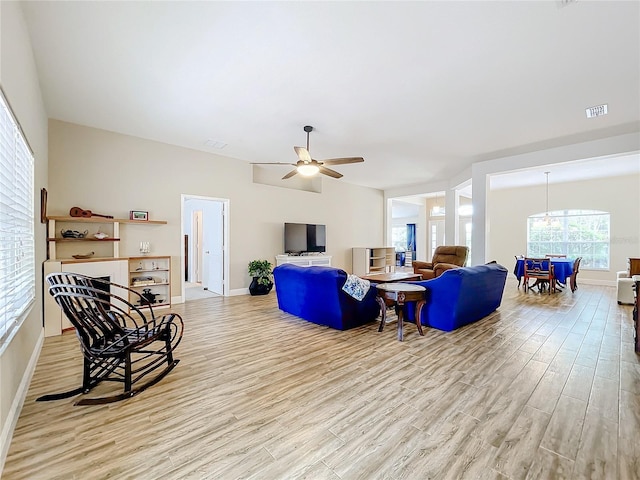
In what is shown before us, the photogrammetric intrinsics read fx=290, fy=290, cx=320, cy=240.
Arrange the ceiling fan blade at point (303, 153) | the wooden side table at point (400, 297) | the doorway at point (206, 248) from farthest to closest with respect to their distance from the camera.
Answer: the doorway at point (206, 248)
the ceiling fan blade at point (303, 153)
the wooden side table at point (400, 297)

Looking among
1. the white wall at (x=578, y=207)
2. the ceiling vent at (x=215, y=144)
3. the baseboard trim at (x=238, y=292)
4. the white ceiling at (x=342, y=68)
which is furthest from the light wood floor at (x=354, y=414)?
the white wall at (x=578, y=207)

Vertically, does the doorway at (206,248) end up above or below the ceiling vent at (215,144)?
below

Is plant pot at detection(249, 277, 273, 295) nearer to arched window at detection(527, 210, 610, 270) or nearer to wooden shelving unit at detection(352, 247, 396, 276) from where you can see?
wooden shelving unit at detection(352, 247, 396, 276)

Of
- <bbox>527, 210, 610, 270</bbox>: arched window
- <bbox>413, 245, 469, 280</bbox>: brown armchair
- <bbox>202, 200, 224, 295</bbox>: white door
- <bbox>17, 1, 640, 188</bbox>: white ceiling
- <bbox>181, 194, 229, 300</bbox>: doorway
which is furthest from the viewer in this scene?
<bbox>527, 210, 610, 270</bbox>: arched window

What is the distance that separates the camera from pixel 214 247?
22.2ft

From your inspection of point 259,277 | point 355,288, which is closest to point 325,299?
point 355,288

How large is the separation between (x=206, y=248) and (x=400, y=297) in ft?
17.8

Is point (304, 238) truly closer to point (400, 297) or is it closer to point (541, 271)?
point (400, 297)

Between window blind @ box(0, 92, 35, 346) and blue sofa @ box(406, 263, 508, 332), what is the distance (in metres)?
3.99

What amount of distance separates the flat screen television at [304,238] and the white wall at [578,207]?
3.93 metres

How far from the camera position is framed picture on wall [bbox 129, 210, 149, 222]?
5.03 metres

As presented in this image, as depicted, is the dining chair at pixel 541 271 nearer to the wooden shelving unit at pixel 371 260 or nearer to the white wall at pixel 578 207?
the white wall at pixel 578 207

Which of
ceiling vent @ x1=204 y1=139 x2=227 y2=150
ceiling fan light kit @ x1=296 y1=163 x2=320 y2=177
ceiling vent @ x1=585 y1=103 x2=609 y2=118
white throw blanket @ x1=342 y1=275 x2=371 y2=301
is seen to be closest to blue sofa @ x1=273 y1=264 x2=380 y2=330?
white throw blanket @ x1=342 y1=275 x2=371 y2=301

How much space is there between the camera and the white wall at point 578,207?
7.50 m
